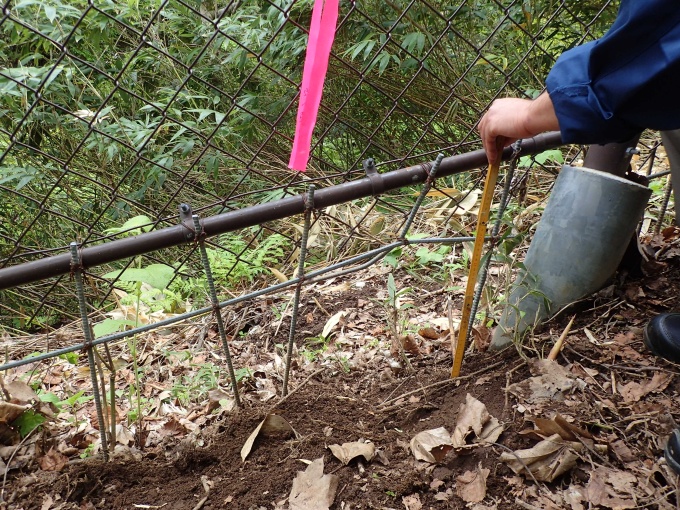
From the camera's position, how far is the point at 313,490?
139cm

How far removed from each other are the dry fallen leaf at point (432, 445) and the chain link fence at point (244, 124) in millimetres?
1305

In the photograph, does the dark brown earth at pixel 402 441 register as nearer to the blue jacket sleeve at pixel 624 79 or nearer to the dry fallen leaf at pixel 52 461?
the dry fallen leaf at pixel 52 461

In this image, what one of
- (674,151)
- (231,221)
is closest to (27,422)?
(231,221)

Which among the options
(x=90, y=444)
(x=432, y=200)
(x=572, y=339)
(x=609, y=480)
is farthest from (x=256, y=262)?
(x=609, y=480)

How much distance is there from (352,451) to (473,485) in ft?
0.99

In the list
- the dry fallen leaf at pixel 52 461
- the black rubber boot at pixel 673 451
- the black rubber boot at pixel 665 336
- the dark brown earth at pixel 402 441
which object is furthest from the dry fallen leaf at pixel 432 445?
the dry fallen leaf at pixel 52 461

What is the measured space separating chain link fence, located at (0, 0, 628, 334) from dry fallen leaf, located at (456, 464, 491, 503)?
1432mm

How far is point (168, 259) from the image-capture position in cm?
324

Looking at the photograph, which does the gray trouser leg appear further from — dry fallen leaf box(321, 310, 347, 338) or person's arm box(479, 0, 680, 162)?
dry fallen leaf box(321, 310, 347, 338)

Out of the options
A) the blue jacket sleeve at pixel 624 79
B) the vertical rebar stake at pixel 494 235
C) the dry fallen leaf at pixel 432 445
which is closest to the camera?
the blue jacket sleeve at pixel 624 79

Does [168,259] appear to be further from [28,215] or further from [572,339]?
[572,339]

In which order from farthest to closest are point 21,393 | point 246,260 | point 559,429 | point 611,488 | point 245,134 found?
point 245,134 → point 246,260 → point 21,393 → point 559,429 → point 611,488

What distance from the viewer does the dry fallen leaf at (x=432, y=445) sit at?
143 centimetres

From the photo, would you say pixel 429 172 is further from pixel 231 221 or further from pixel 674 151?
pixel 674 151
